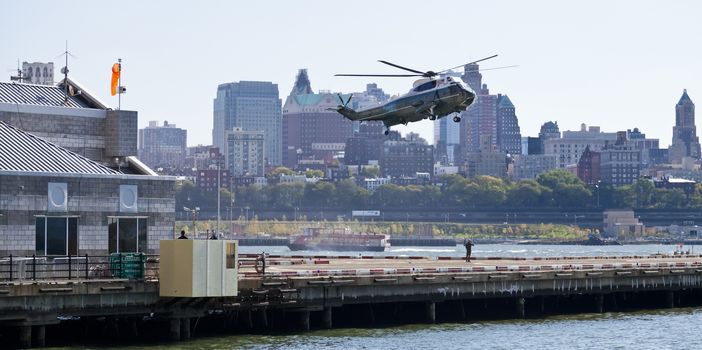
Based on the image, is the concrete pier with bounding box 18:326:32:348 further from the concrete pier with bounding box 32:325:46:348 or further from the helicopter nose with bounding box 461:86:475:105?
the helicopter nose with bounding box 461:86:475:105

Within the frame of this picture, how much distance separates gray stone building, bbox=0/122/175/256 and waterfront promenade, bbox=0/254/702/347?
95.5 inches

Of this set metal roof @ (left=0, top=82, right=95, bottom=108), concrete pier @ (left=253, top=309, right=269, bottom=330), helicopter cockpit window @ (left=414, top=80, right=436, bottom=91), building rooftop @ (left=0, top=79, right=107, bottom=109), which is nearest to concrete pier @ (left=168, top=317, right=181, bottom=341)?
concrete pier @ (left=253, top=309, right=269, bottom=330)

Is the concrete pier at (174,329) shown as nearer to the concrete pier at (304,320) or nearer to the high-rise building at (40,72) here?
the concrete pier at (304,320)

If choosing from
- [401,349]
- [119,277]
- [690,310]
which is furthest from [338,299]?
[690,310]

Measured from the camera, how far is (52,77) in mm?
93938

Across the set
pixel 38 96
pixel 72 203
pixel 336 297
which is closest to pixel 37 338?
pixel 72 203

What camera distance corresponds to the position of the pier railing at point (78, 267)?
209ft

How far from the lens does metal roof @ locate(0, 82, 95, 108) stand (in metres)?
74.6

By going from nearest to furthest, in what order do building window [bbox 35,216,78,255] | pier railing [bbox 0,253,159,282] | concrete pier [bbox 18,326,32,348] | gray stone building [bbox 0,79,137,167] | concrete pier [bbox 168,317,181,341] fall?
concrete pier [bbox 18,326,32,348]
pier railing [bbox 0,253,159,282]
concrete pier [bbox 168,317,181,341]
building window [bbox 35,216,78,255]
gray stone building [bbox 0,79,137,167]

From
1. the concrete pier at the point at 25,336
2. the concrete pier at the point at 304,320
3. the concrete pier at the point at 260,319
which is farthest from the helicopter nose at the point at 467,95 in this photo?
the concrete pier at the point at 25,336

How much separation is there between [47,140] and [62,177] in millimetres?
5276

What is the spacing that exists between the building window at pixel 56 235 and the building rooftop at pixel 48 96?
26.1 ft

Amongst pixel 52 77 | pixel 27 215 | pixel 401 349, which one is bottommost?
pixel 401 349

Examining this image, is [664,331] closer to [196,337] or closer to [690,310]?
[690,310]
